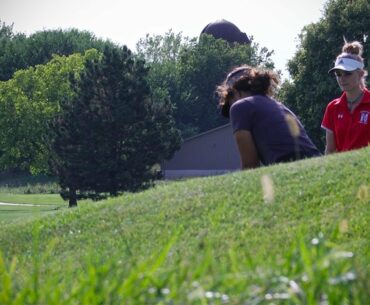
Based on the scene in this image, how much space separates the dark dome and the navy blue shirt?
96873mm

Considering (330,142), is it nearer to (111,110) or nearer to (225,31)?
(111,110)

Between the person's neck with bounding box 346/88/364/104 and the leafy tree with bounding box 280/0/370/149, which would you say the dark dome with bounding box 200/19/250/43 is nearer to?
the leafy tree with bounding box 280/0/370/149

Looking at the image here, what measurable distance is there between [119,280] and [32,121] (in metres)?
73.3

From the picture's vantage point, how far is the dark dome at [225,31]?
105 meters

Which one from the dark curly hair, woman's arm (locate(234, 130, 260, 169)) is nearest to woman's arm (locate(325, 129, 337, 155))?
the dark curly hair

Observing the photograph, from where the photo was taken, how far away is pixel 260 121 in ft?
26.2

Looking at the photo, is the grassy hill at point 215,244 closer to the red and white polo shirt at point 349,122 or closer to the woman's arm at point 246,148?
the woman's arm at point 246,148

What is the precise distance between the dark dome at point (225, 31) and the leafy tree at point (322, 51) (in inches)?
2282

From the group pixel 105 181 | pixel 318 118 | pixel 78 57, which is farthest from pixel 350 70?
pixel 78 57

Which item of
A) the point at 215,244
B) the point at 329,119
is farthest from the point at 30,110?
the point at 215,244

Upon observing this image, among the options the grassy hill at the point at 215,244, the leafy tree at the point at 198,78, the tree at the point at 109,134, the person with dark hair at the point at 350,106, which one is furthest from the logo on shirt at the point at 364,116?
the leafy tree at the point at 198,78

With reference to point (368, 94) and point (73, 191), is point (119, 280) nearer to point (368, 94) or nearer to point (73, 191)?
point (368, 94)

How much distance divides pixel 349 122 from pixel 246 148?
1.12 meters

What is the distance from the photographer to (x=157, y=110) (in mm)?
57438
